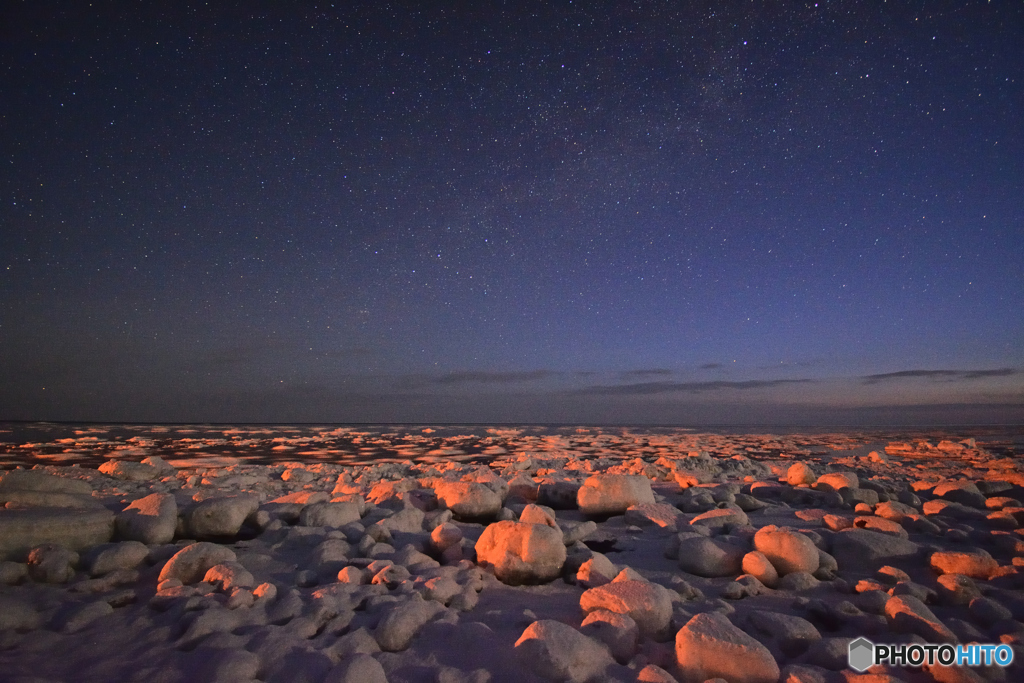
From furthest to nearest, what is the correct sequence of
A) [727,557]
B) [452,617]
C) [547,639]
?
[727,557], [452,617], [547,639]

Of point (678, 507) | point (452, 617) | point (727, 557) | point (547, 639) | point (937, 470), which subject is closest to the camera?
point (547, 639)

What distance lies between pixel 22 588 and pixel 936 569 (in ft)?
18.9

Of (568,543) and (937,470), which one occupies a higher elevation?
(568,543)

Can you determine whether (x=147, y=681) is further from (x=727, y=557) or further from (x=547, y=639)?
(x=727, y=557)

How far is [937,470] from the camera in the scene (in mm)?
9906

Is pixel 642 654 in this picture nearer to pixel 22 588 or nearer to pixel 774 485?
pixel 22 588

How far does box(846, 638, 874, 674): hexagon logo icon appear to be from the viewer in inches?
82.1

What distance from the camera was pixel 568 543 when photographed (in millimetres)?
3719

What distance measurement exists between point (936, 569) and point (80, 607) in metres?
5.15

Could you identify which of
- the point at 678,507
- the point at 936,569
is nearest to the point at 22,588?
the point at 678,507

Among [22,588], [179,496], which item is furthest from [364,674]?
[179,496]

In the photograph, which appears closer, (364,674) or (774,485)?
(364,674)

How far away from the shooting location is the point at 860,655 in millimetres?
2145

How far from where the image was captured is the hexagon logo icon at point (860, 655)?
2.09 meters
